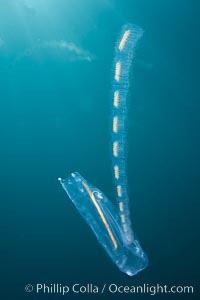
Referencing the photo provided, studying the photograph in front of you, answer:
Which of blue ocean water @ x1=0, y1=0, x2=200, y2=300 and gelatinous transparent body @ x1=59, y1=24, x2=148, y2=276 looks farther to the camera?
gelatinous transparent body @ x1=59, y1=24, x2=148, y2=276

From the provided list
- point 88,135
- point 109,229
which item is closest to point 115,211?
point 109,229

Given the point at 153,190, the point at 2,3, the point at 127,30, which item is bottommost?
the point at 153,190

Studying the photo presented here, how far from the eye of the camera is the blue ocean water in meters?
1.83

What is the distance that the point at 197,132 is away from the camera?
192cm

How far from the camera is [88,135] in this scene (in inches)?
75.8

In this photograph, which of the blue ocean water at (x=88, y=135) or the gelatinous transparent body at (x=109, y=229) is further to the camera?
the gelatinous transparent body at (x=109, y=229)

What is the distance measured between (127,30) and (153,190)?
3.02 feet

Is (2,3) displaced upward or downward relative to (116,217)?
upward

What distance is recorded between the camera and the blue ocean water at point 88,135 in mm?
1831

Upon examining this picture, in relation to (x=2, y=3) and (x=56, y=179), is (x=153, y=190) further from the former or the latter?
(x=2, y=3)

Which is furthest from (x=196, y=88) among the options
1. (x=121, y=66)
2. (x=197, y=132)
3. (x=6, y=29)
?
(x=6, y=29)

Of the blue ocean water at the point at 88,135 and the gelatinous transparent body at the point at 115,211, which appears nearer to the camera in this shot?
the blue ocean water at the point at 88,135

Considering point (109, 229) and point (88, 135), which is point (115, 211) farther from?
point (88, 135)

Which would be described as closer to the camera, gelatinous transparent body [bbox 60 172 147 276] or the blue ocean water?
the blue ocean water
